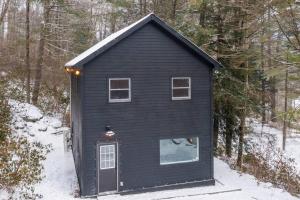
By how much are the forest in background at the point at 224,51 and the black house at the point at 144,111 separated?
98.2 inches

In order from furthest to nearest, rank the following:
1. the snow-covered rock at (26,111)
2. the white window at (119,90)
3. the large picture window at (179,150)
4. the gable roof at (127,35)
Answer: the snow-covered rock at (26,111) < the large picture window at (179,150) < the white window at (119,90) < the gable roof at (127,35)

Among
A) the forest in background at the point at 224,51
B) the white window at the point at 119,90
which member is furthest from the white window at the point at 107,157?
the forest in background at the point at 224,51

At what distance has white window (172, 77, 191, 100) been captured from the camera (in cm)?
1402

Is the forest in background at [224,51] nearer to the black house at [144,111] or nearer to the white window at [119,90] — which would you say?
the black house at [144,111]

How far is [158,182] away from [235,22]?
8.93 meters

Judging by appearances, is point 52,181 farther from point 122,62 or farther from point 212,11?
point 212,11

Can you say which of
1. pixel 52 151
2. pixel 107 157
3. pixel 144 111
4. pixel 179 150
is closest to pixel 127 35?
pixel 144 111

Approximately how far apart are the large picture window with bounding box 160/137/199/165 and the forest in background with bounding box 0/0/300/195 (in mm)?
3231

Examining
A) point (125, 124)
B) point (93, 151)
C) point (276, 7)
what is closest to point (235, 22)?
point (276, 7)

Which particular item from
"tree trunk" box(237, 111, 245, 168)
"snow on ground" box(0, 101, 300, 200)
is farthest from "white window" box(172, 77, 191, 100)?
"tree trunk" box(237, 111, 245, 168)

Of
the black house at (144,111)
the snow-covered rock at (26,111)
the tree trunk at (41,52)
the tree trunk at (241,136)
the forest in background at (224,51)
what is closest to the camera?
the forest in background at (224,51)

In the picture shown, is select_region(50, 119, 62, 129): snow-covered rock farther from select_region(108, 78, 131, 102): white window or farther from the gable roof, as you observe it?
select_region(108, 78, 131, 102): white window

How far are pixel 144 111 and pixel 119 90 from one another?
1.28m

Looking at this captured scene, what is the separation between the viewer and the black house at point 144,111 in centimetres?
1272
